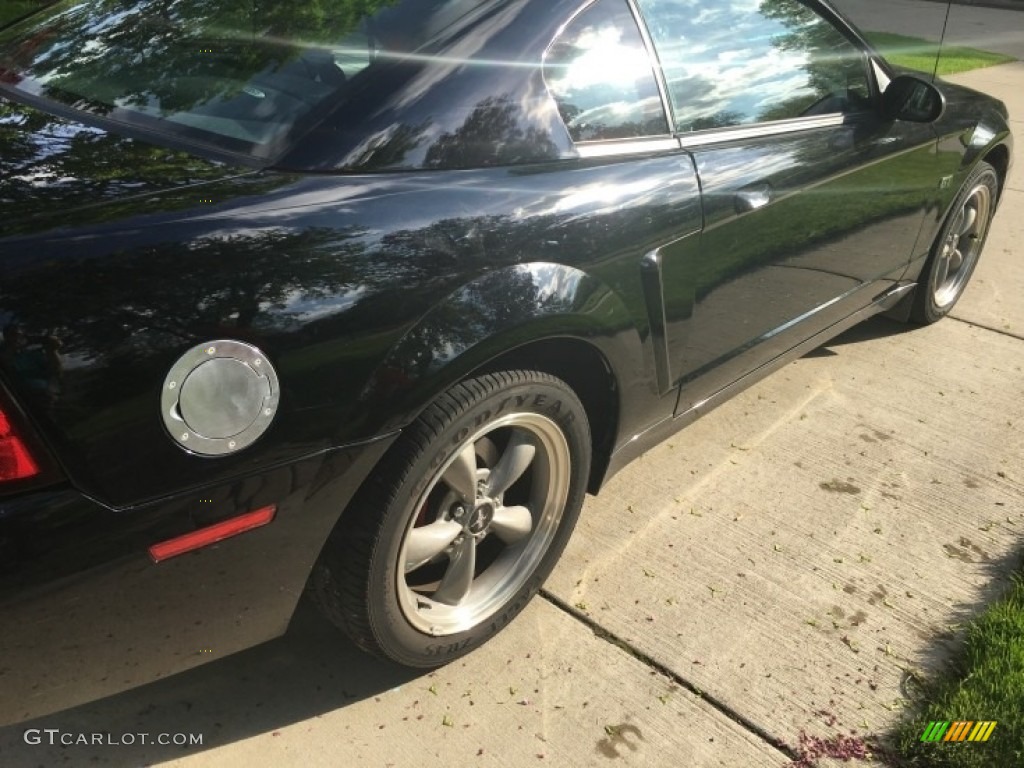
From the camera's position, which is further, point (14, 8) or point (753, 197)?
point (14, 8)

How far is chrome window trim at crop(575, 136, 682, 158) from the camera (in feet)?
7.68

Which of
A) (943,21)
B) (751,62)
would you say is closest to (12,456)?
(751,62)

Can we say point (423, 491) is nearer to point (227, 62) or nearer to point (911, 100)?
point (227, 62)

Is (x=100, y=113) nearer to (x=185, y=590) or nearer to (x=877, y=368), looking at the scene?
(x=185, y=590)

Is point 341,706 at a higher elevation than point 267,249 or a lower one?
lower

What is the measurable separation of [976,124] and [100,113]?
3.40 m

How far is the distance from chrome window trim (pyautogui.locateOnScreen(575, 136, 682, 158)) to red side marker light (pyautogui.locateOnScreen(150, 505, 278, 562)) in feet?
3.69

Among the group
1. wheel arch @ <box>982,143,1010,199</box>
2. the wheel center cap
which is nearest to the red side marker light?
the wheel center cap

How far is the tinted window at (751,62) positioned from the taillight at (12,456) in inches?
69.9

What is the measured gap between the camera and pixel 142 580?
5.57 feet

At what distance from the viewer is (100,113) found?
212 cm

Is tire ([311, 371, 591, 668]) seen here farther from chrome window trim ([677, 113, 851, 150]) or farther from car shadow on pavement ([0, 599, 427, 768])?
chrome window trim ([677, 113, 851, 150])

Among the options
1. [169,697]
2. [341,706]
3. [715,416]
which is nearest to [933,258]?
[715,416]
